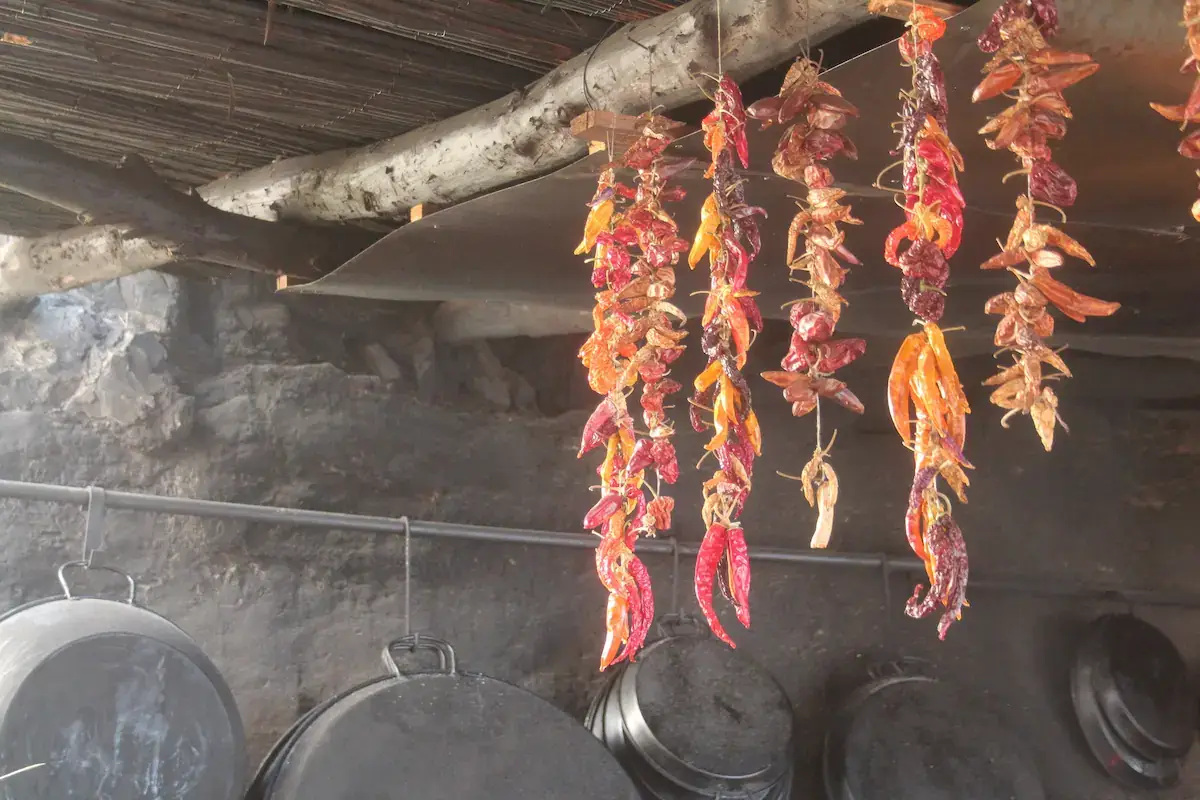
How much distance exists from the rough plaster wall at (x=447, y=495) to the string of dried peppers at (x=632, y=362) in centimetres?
108

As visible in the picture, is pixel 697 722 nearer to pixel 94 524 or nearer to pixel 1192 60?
pixel 94 524

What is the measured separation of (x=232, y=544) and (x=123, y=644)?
587 millimetres

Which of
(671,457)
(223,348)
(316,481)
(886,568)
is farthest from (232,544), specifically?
(886,568)

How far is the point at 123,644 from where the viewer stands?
4.76 feet

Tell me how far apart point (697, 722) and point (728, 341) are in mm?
1255

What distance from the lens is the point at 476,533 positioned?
6.68ft

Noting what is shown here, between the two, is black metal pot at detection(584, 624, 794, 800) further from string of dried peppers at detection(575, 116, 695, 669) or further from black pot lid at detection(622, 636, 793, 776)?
string of dried peppers at detection(575, 116, 695, 669)

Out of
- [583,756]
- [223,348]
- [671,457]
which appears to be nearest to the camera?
[671,457]

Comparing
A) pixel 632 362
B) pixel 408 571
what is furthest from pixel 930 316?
pixel 408 571

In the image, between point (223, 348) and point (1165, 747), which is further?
point (1165, 747)

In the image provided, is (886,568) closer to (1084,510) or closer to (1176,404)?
(1084,510)

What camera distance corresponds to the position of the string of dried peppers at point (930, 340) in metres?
0.83

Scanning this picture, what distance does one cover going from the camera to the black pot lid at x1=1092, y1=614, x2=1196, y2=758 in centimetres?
250

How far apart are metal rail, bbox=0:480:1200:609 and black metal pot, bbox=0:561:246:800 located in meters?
0.18
